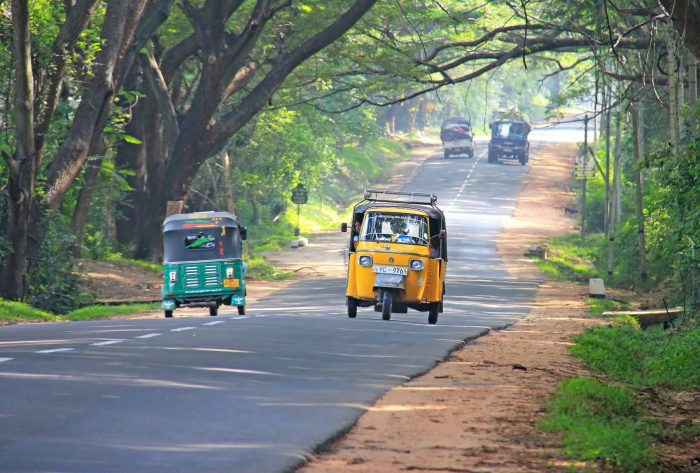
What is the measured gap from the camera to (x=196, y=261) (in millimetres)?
29125

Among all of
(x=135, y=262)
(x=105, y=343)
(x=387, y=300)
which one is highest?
(x=135, y=262)

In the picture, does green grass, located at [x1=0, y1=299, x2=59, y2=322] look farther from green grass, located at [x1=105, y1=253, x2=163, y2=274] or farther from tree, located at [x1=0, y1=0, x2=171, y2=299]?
green grass, located at [x1=105, y1=253, x2=163, y2=274]

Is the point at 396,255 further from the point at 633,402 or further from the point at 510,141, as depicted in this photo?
the point at 510,141

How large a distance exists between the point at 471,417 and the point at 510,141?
296 ft

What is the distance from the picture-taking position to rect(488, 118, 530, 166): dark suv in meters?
98.5

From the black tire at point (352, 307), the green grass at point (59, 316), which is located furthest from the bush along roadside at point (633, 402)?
the green grass at point (59, 316)

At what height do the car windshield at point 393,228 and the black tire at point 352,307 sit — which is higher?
the car windshield at point 393,228

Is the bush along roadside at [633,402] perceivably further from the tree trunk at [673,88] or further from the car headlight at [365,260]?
the tree trunk at [673,88]

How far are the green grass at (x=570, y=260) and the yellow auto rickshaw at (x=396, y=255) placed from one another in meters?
24.1

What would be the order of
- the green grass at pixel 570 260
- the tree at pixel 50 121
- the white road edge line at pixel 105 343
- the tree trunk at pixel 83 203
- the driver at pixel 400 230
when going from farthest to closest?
the green grass at pixel 570 260, the tree trunk at pixel 83 203, the tree at pixel 50 121, the driver at pixel 400 230, the white road edge line at pixel 105 343

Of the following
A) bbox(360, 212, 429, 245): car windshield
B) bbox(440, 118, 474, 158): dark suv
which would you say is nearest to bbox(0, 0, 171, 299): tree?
bbox(360, 212, 429, 245): car windshield

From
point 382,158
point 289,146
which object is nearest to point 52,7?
point 289,146

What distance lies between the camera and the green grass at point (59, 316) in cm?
2781

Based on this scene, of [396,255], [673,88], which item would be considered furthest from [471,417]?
[673,88]
